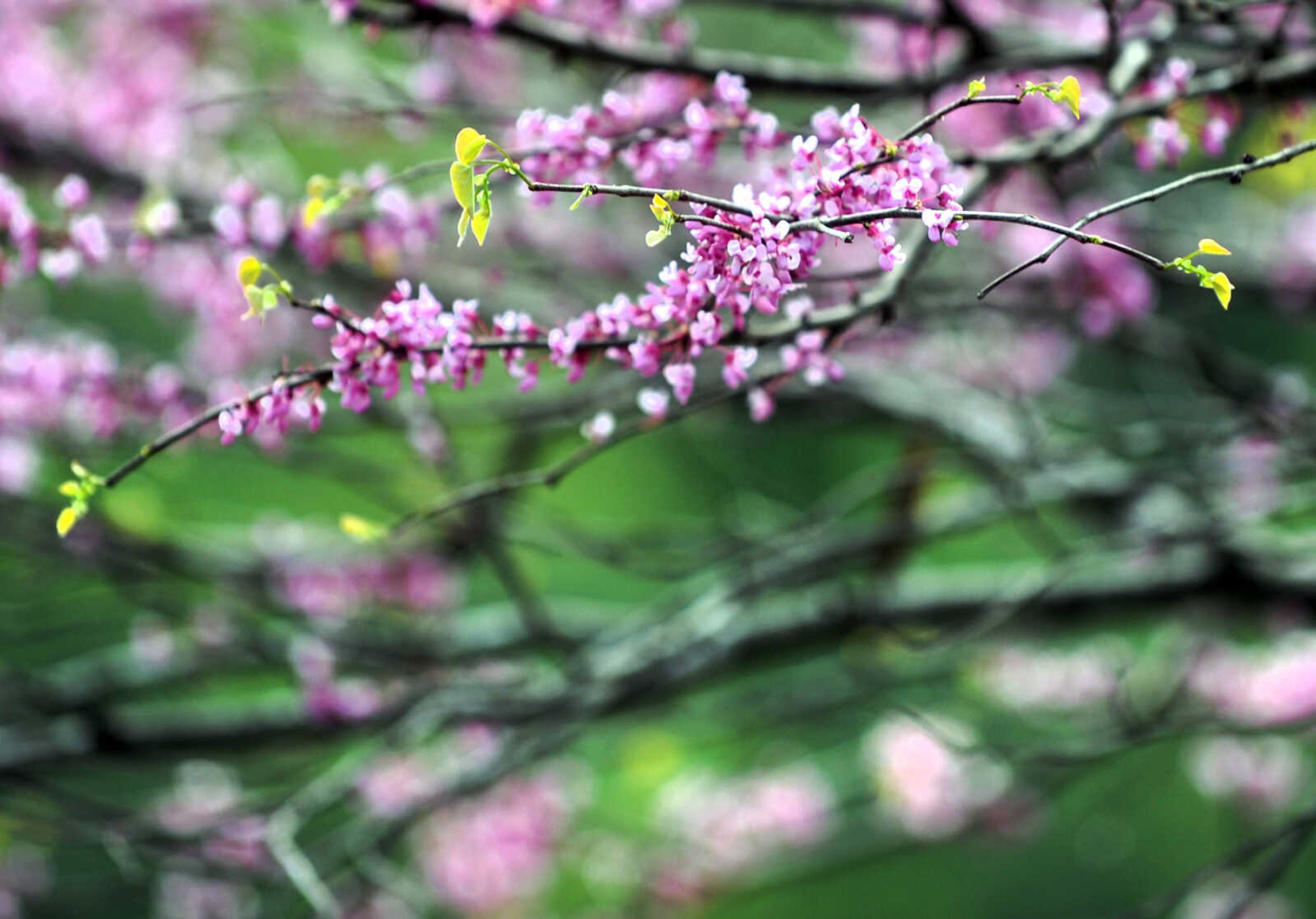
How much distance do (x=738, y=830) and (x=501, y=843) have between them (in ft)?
2.26

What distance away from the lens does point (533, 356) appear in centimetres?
93

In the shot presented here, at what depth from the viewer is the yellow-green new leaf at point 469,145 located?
0.67 m

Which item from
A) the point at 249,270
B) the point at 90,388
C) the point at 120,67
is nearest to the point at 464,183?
the point at 249,270

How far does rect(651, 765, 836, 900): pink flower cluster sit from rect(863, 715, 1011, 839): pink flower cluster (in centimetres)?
22

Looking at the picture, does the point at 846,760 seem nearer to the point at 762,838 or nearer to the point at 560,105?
the point at 762,838

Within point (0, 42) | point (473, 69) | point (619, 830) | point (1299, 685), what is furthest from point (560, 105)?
point (619, 830)

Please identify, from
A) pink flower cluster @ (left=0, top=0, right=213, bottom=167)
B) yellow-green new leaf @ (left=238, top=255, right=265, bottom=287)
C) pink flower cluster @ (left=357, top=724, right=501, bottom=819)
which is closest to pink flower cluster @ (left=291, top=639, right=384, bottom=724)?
pink flower cluster @ (left=357, top=724, right=501, bottom=819)

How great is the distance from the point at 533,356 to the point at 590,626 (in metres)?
1.48

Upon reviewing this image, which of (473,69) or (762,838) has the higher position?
(473,69)

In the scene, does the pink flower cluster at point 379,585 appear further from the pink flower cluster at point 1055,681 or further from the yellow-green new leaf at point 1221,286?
the yellow-green new leaf at point 1221,286

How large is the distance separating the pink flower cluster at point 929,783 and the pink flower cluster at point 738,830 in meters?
0.22

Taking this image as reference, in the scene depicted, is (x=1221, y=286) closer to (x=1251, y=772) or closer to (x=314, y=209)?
(x=314, y=209)

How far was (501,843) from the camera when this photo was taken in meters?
3.21

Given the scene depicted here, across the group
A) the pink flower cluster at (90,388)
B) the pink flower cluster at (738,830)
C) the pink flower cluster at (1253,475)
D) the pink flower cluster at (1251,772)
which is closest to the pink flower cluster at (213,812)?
the pink flower cluster at (90,388)
